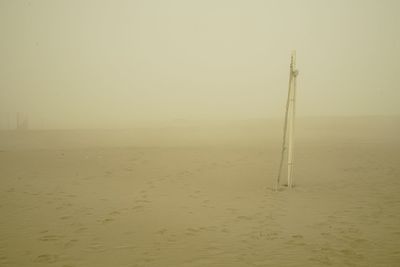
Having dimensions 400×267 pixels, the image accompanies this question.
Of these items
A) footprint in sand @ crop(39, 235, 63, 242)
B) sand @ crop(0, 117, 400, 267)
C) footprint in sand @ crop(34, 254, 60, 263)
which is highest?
sand @ crop(0, 117, 400, 267)

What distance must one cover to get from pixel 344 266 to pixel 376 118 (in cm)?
3771

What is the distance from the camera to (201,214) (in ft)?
23.6

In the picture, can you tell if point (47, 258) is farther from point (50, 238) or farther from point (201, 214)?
point (201, 214)

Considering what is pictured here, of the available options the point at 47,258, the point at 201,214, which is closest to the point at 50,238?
the point at 47,258

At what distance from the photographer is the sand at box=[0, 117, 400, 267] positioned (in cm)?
511

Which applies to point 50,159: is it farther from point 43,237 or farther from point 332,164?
point 332,164

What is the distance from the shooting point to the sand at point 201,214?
5109mm

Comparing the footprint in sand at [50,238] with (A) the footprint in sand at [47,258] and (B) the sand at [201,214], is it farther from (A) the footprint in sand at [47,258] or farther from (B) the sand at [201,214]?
(A) the footprint in sand at [47,258]

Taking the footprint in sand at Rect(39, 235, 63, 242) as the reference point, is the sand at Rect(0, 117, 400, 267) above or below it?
above

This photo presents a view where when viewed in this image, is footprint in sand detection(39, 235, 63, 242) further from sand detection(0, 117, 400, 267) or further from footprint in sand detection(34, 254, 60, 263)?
footprint in sand detection(34, 254, 60, 263)

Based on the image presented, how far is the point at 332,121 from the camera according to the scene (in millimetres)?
38500

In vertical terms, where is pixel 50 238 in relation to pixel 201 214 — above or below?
below

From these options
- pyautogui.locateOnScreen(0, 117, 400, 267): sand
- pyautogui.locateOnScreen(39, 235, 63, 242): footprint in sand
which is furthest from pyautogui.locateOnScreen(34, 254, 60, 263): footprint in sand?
pyautogui.locateOnScreen(39, 235, 63, 242): footprint in sand

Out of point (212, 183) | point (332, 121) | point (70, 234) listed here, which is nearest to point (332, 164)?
point (212, 183)
